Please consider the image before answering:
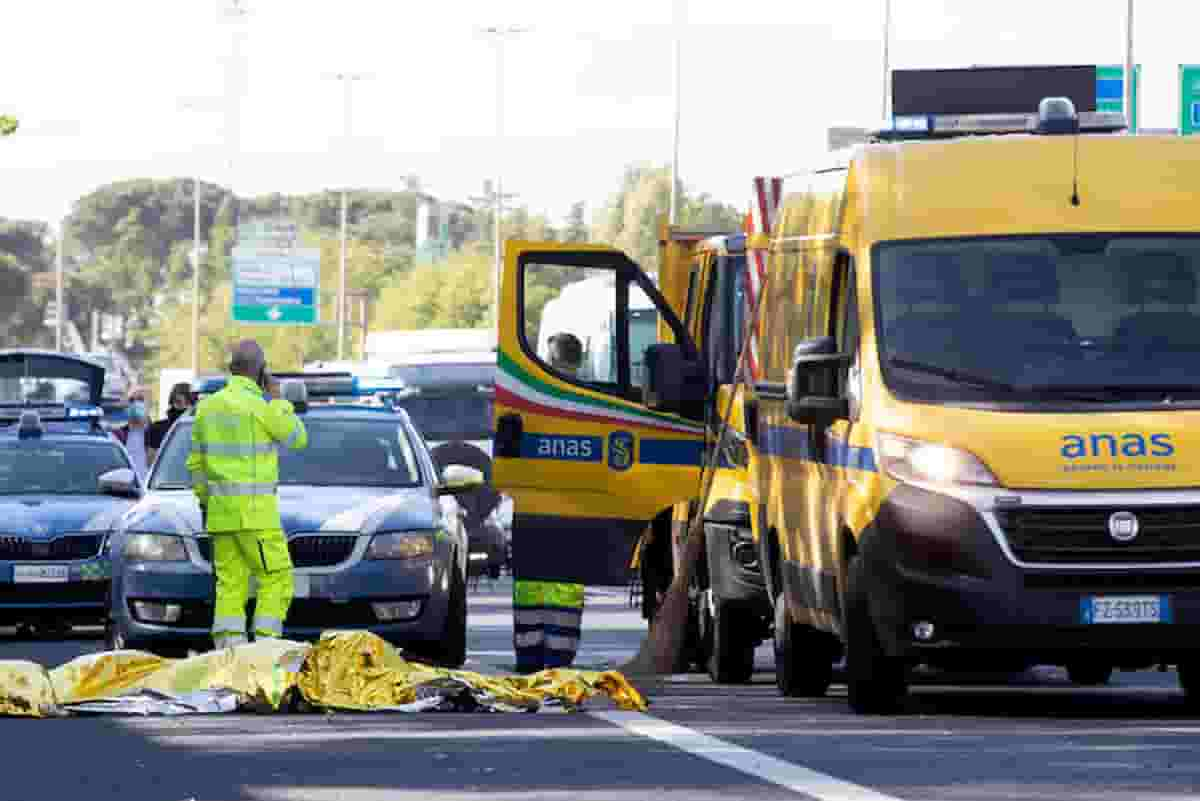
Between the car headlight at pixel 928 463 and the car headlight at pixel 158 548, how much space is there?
5.41 meters

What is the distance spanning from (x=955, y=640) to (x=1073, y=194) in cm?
234

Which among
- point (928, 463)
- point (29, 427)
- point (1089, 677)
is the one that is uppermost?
point (928, 463)

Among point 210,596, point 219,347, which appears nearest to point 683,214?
point 219,347

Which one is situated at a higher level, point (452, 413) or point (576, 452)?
point (576, 452)

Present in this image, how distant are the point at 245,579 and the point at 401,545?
1.22 meters

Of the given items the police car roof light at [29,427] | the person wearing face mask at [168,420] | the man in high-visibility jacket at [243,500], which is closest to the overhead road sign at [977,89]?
the man in high-visibility jacket at [243,500]

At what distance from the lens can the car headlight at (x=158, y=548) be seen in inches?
771

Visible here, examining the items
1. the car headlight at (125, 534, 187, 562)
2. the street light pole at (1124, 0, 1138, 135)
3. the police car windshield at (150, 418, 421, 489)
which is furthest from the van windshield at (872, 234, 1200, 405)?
the street light pole at (1124, 0, 1138, 135)

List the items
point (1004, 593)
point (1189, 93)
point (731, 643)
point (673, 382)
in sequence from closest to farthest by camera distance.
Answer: point (1004, 593) → point (673, 382) → point (731, 643) → point (1189, 93)

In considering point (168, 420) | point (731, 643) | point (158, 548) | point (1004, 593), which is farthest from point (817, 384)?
point (168, 420)

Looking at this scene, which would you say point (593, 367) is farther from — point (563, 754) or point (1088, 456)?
point (563, 754)

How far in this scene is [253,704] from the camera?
1644cm

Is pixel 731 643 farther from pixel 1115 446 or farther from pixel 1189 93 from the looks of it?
pixel 1189 93

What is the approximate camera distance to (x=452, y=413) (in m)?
49.6
